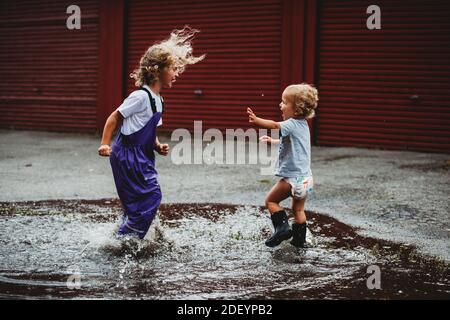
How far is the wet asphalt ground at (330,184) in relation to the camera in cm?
602

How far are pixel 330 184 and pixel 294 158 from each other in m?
3.35

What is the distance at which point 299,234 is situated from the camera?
16.3ft

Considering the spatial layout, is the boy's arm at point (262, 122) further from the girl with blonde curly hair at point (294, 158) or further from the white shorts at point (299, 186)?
the white shorts at point (299, 186)

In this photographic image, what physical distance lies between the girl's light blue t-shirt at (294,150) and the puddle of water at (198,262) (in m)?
0.63

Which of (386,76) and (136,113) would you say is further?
(386,76)

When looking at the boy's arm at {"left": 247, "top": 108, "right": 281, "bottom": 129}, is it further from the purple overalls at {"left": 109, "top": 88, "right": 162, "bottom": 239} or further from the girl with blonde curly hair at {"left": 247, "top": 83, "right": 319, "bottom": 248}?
the purple overalls at {"left": 109, "top": 88, "right": 162, "bottom": 239}

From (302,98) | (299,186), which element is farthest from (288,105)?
(299,186)

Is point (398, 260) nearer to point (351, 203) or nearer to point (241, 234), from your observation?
point (241, 234)

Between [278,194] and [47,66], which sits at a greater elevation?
[47,66]

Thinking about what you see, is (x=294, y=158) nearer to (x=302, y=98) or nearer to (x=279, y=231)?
(x=302, y=98)

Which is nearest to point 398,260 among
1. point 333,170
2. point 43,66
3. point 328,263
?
point 328,263

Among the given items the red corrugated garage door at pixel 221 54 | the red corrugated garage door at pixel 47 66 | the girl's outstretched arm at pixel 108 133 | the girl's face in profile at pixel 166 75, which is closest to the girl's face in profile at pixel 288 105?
the girl's face in profile at pixel 166 75

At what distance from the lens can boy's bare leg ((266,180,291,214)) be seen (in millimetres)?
4996

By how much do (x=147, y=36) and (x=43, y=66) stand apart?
3.05 metres
